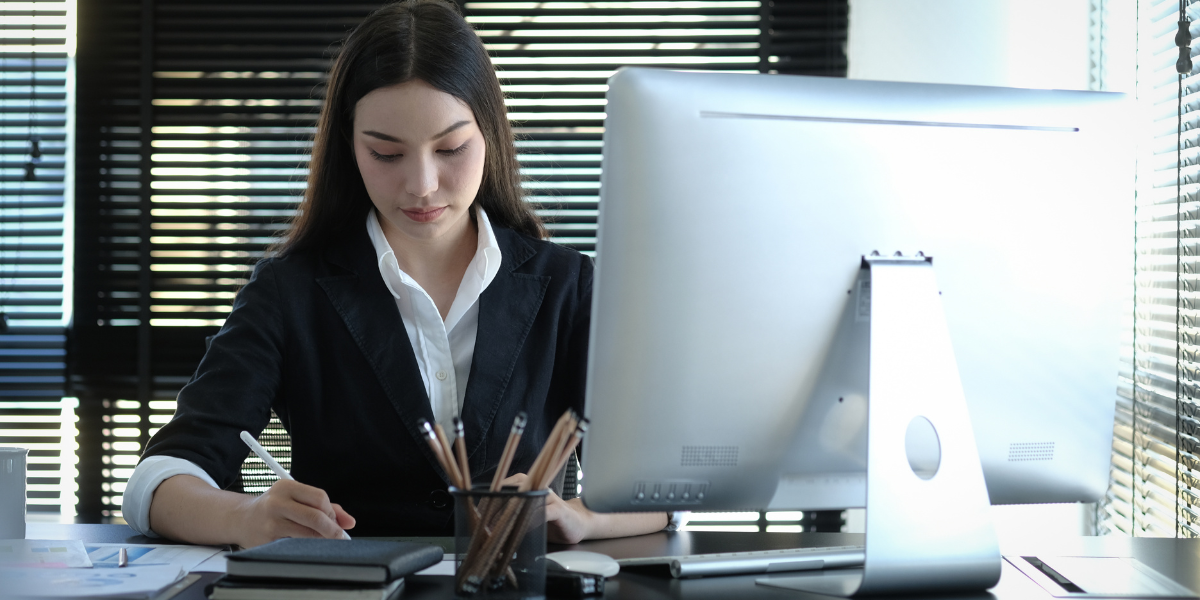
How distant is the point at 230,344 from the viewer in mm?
1394

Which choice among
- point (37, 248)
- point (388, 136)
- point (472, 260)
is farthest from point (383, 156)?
point (37, 248)

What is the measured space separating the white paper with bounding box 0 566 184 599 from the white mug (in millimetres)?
105

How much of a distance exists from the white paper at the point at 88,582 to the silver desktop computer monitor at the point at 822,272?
431mm

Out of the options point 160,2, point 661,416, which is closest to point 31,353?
point 160,2

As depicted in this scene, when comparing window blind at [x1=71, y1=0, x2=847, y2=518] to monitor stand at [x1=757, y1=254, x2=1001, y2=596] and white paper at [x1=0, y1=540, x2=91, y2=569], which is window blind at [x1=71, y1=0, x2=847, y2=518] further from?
monitor stand at [x1=757, y1=254, x2=1001, y2=596]

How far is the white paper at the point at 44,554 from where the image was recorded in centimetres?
95

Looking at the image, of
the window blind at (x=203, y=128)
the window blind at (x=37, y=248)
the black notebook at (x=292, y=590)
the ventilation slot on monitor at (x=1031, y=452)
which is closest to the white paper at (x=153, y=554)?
the black notebook at (x=292, y=590)

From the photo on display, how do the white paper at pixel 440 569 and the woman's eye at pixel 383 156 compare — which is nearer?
the white paper at pixel 440 569

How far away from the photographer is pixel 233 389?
1.34 m

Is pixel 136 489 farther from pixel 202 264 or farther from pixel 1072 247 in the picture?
pixel 202 264

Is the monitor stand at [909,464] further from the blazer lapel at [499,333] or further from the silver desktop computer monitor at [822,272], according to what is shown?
the blazer lapel at [499,333]

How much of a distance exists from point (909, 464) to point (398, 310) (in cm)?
84

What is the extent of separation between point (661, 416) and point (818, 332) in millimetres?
175

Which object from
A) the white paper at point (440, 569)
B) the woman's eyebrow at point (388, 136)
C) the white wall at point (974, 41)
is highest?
the white wall at point (974, 41)
